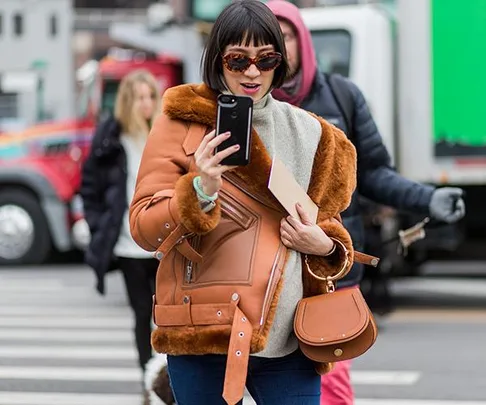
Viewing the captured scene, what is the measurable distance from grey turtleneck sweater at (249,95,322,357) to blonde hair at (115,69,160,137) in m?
3.37

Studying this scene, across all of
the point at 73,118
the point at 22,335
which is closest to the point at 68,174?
the point at 73,118

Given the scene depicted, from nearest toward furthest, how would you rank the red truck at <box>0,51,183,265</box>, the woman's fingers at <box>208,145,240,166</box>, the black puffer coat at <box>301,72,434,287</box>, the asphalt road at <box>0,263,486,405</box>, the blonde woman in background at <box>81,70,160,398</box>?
the woman's fingers at <box>208,145,240,166</box>, the black puffer coat at <box>301,72,434,287</box>, the blonde woman in background at <box>81,70,160,398</box>, the asphalt road at <box>0,263,486,405</box>, the red truck at <box>0,51,183,265</box>

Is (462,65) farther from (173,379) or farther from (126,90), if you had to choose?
(173,379)

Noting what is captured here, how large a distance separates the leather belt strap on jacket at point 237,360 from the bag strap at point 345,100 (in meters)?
1.70

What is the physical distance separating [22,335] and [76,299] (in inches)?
93.4

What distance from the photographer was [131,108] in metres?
6.63

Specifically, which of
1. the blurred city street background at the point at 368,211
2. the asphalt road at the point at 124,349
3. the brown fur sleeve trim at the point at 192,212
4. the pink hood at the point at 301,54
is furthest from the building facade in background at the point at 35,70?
the brown fur sleeve trim at the point at 192,212

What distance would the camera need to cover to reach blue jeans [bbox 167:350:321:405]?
3.14m

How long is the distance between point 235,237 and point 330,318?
0.33 metres

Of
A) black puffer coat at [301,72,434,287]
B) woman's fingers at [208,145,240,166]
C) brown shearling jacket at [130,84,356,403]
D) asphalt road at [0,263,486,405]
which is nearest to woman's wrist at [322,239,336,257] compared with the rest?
brown shearling jacket at [130,84,356,403]

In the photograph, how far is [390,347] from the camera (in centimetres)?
876

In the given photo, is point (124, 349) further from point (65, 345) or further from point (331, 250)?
point (331, 250)

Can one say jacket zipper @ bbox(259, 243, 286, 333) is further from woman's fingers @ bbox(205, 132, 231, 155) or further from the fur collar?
woman's fingers @ bbox(205, 132, 231, 155)

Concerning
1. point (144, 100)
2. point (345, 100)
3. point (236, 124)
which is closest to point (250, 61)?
point (236, 124)
